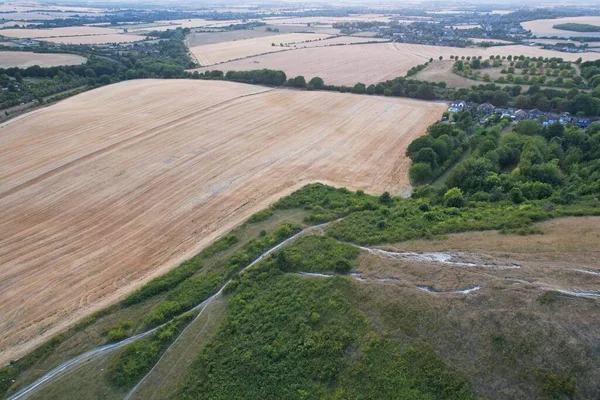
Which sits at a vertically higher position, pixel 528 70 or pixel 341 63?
pixel 341 63

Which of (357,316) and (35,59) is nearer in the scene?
(357,316)

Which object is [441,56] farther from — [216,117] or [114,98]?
[114,98]

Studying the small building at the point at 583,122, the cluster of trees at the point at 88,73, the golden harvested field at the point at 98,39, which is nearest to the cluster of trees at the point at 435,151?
the small building at the point at 583,122

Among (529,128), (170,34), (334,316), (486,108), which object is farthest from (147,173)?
(170,34)

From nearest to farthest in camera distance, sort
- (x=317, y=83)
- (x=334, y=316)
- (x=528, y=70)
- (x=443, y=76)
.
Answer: (x=334, y=316) → (x=317, y=83) → (x=443, y=76) → (x=528, y=70)

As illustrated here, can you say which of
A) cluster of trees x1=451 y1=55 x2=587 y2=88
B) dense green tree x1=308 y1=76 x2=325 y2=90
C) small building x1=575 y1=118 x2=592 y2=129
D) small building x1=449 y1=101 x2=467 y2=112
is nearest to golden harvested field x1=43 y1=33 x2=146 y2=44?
dense green tree x1=308 y1=76 x2=325 y2=90

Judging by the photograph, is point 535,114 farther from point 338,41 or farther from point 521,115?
point 338,41

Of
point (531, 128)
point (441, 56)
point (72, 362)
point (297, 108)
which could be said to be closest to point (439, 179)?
point (531, 128)
